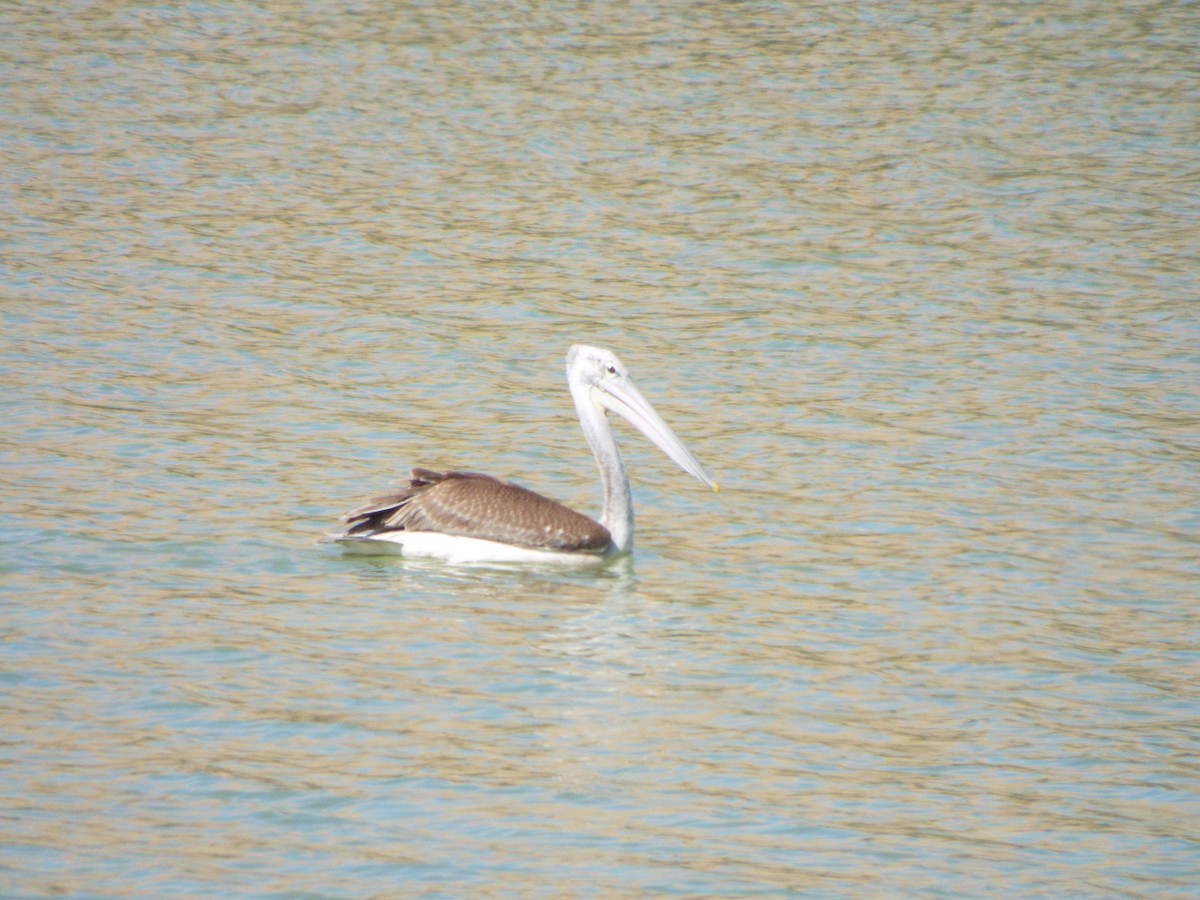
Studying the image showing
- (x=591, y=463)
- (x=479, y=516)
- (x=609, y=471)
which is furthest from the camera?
(x=591, y=463)

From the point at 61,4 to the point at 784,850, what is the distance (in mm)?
17286

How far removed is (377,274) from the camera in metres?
13.3

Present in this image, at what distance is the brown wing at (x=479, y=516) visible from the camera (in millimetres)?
8578

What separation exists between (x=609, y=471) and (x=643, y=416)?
1.40 ft

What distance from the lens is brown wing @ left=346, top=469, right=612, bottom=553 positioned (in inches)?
338

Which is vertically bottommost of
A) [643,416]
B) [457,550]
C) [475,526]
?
[457,550]

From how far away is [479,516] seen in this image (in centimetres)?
860

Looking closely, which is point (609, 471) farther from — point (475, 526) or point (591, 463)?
point (591, 463)

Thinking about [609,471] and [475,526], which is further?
[609,471]

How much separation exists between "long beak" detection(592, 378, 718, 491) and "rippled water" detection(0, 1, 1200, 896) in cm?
33

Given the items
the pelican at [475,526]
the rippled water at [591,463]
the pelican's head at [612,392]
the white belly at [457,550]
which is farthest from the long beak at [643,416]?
the white belly at [457,550]

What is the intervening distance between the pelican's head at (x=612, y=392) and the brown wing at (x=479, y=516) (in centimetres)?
81

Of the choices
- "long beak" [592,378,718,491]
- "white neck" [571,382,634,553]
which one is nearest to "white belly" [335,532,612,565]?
"white neck" [571,382,634,553]

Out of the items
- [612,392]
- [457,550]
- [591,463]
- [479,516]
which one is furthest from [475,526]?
[591,463]
